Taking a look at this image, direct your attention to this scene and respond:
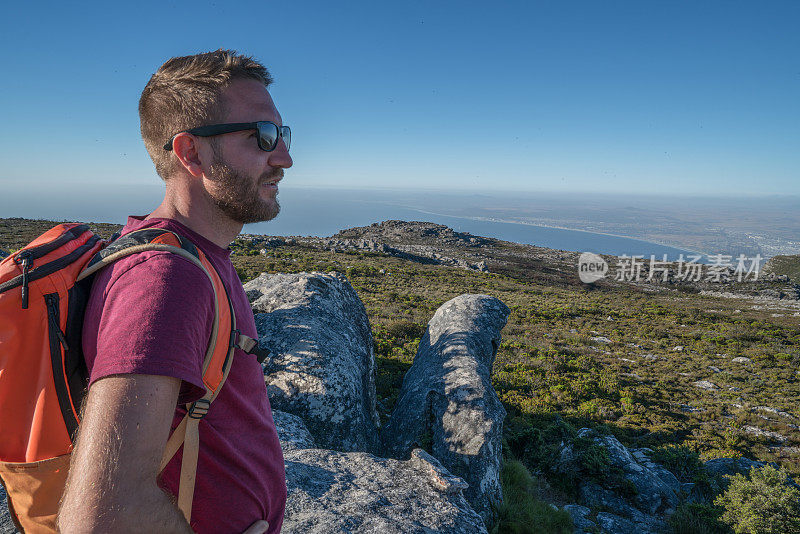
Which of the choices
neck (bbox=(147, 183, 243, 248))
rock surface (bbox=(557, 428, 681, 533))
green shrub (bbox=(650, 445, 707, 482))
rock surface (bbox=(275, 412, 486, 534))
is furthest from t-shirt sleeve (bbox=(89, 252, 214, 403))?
green shrub (bbox=(650, 445, 707, 482))

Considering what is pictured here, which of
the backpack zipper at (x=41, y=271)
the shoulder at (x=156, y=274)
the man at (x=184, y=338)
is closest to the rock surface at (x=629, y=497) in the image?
the man at (x=184, y=338)

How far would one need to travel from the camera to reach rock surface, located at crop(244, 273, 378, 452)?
6.14 m

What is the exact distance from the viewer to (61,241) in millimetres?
1481

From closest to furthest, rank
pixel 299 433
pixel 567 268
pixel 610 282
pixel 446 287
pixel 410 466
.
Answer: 1. pixel 410 466
2. pixel 299 433
3. pixel 446 287
4. pixel 610 282
5. pixel 567 268

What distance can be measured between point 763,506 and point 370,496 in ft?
24.6

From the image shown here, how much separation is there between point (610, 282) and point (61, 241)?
2776 inches

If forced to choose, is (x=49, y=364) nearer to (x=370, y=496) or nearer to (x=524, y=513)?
(x=370, y=496)

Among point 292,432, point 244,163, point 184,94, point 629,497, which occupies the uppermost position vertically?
point 184,94

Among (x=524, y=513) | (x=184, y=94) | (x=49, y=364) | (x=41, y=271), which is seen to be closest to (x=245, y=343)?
(x=49, y=364)

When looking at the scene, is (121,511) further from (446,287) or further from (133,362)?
(446,287)

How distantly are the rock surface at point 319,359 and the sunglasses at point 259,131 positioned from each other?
5.09 metres

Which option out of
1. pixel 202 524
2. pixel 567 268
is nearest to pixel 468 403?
pixel 202 524

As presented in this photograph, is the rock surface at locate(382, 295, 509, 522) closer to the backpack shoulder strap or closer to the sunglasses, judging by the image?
the backpack shoulder strap

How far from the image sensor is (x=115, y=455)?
3.84ft
